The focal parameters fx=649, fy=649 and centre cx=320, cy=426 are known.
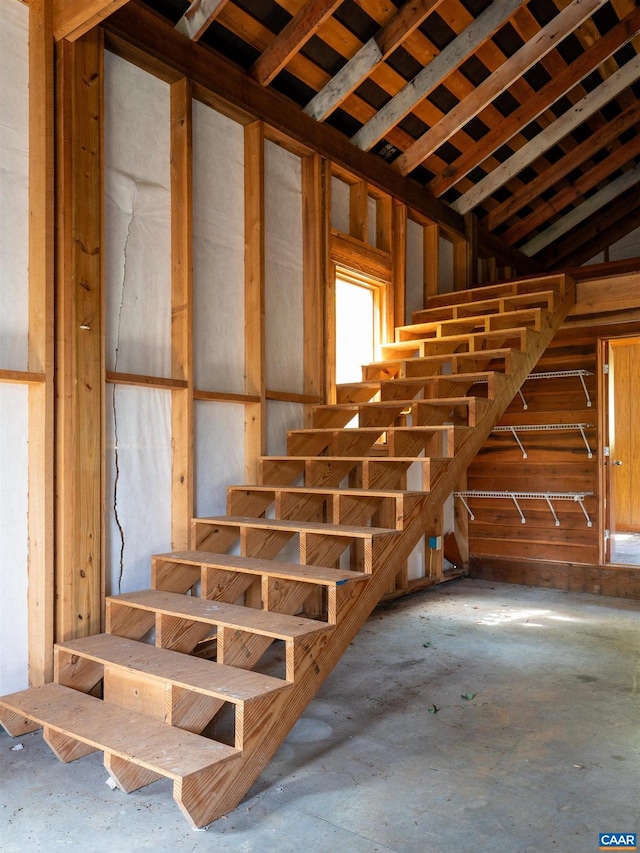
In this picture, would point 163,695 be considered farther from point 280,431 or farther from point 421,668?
point 280,431

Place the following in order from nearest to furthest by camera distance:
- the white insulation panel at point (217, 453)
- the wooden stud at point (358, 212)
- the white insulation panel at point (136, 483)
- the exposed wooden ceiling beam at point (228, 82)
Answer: the white insulation panel at point (136, 483) < the exposed wooden ceiling beam at point (228, 82) < the white insulation panel at point (217, 453) < the wooden stud at point (358, 212)

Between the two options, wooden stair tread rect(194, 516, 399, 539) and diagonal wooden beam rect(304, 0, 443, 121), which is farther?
diagonal wooden beam rect(304, 0, 443, 121)

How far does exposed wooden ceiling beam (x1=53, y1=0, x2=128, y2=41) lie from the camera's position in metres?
2.63

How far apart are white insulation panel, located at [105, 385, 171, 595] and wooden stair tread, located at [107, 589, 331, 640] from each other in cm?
15

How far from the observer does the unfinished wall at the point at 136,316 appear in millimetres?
3119

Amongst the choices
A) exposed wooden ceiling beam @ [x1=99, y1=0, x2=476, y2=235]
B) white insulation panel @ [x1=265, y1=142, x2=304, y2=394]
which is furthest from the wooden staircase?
exposed wooden ceiling beam @ [x1=99, y1=0, x2=476, y2=235]

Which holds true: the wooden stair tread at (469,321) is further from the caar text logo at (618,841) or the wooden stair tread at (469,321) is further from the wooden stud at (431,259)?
the caar text logo at (618,841)

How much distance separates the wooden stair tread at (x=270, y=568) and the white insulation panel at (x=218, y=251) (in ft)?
3.14

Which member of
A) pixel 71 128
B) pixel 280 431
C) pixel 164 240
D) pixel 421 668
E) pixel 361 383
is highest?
pixel 71 128

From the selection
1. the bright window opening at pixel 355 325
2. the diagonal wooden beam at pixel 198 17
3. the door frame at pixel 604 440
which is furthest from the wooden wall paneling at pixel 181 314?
the door frame at pixel 604 440

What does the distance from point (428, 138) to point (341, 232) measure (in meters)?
1.17

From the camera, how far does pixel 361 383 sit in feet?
14.4

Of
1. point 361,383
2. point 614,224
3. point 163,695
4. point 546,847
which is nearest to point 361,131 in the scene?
point 361,383

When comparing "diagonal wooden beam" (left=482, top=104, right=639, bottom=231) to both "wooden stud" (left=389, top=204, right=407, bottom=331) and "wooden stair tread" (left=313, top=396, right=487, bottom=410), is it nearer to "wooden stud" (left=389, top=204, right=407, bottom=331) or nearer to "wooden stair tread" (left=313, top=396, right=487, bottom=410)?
"wooden stud" (left=389, top=204, right=407, bottom=331)
